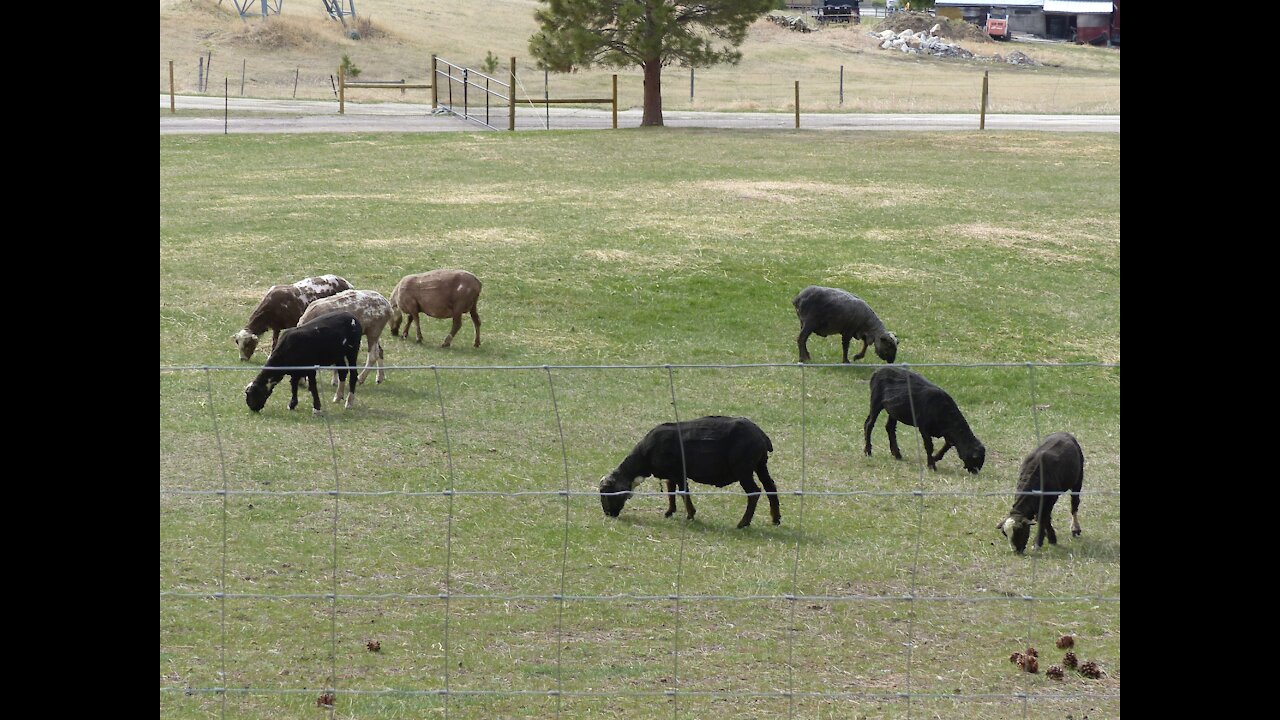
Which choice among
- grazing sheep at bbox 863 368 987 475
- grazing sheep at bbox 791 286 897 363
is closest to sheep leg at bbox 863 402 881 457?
grazing sheep at bbox 863 368 987 475

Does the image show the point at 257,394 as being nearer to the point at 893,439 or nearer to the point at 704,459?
the point at 704,459

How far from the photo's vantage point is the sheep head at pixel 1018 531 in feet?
33.3

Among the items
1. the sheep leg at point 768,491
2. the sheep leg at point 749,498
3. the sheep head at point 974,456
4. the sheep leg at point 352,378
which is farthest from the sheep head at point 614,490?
the sheep leg at point 352,378

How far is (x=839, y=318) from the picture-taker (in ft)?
55.0

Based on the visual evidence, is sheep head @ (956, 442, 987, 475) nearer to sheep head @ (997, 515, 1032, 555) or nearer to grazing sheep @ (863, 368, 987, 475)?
grazing sheep @ (863, 368, 987, 475)

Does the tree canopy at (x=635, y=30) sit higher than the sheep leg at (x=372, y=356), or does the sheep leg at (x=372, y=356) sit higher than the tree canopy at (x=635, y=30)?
the tree canopy at (x=635, y=30)

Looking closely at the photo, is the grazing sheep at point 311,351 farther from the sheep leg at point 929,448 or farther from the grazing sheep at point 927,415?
the sheep leg at point 929,448

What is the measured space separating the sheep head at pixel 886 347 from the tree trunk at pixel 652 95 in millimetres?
29314

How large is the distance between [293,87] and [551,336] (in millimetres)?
55075

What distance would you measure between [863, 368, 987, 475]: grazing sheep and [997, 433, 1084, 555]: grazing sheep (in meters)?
1.77

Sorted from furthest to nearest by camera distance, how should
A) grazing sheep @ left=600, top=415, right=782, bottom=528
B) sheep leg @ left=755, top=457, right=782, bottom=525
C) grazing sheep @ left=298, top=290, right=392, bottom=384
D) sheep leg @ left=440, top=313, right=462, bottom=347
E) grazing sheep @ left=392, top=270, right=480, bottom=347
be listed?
sheep leg @ left=440, top=313, right=462, bottom=347 → grazing sheep @ left=392, top=270, right=480, bottom=347 → grazing sheep @ left=298, top=290, right=392, bottom=384 → sheep leg @ left=755, top=457, right=782, bottom=525 → grazing sheep @ left=600, top=415, right=782, bottom=528

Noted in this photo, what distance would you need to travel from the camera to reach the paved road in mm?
44875
